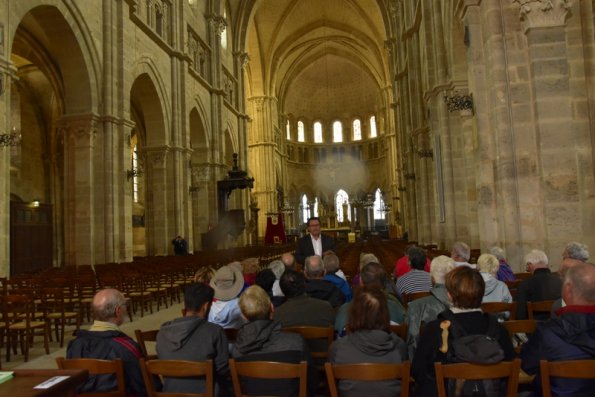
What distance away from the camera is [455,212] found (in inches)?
561

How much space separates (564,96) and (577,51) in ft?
2.93

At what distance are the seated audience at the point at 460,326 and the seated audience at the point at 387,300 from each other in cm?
74

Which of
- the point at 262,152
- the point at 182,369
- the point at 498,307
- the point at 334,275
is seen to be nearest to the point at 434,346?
the point at 182,369

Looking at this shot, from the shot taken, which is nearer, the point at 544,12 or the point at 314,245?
the point at 544,12

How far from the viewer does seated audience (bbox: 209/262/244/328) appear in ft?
14.8

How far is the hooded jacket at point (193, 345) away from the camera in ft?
10.8

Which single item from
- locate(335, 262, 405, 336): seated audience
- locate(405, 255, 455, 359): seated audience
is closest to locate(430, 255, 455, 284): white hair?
locate(405, 255, 455, 359): seated audience

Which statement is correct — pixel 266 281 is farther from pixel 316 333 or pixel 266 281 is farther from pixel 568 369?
pixel 568 369

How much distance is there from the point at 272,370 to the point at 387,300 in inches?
54.3

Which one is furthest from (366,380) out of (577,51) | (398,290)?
(577,51)

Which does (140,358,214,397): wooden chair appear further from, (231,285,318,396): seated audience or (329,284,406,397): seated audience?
(329,284,406,397): seated audience

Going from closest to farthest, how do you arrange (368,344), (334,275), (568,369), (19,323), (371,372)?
(568,369), (371,372), (368,344), (334,275), (19,323)

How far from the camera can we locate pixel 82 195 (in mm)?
15109

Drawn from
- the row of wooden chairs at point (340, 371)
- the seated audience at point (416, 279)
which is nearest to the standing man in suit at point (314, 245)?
the seated audience at point (416, 279)
